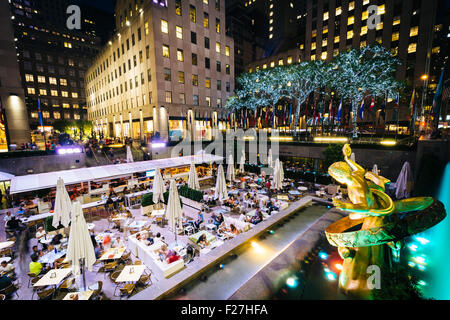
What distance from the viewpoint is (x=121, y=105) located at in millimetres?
44156

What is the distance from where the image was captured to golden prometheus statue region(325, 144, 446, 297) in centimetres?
439

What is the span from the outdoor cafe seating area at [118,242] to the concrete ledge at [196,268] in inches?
25.9

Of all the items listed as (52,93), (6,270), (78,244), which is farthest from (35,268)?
(52,93)

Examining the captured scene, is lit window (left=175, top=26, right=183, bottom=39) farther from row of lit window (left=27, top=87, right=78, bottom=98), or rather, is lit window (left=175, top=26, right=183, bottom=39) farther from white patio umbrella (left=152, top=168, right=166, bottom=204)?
row of lit window (left=27, top=87, right=78, bottom=98)

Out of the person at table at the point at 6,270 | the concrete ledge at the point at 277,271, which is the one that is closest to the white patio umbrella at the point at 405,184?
the concrete ledge at the point at 277,271

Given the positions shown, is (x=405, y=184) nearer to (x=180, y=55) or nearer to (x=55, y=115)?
(x=180, y=55)

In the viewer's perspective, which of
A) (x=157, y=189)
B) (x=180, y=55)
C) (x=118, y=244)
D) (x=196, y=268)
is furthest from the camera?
(x=180, y=55)

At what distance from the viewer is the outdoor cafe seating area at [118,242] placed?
25.1 feet

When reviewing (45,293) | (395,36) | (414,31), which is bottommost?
(45,293)

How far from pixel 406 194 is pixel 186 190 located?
53.9 feet

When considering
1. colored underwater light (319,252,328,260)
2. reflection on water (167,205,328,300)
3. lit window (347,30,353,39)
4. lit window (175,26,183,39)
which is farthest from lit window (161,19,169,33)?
lit window (347,30,353,39)

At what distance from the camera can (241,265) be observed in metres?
8.25

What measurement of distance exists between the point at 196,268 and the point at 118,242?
5.18 metres

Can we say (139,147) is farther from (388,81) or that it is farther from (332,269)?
(388,81)
